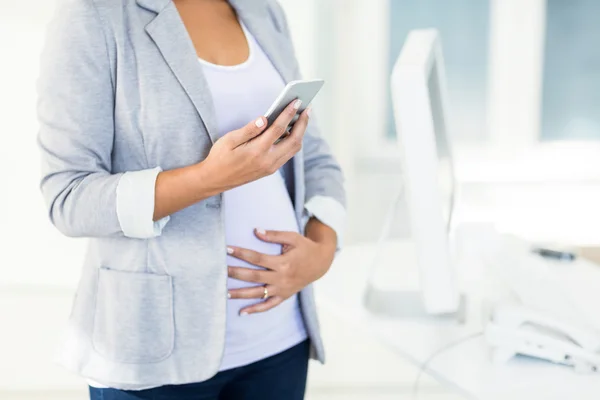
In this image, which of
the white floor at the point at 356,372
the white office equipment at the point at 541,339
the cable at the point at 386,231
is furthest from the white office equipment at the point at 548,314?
the white floor at the point at 356,372

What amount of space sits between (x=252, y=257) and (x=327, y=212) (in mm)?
194

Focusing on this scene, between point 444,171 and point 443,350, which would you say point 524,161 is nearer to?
point 444,171

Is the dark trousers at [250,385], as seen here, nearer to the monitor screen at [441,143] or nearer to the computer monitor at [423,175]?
the computer monitor at [423,175]

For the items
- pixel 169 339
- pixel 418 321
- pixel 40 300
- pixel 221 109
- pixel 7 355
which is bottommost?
pixel 7 355

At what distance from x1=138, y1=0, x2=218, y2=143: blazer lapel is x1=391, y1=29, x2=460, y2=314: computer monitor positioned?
0.26 m

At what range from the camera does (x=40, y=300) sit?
2.00 metres

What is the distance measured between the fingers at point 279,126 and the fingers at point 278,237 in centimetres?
17

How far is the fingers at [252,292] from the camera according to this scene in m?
0.92

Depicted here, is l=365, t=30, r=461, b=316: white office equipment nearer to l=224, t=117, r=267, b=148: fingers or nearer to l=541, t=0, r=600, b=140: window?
l=224, t=117, r=267, b=148: fingers

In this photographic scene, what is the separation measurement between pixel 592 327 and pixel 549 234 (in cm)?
165

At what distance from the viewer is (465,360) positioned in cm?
100

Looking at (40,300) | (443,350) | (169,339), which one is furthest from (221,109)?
(40,300)

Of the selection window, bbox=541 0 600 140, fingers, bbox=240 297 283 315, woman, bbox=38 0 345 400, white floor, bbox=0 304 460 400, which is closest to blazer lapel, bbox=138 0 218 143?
woman, bbox=38 0 345 400

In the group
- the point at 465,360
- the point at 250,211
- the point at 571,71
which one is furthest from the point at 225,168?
the point at 571,71
